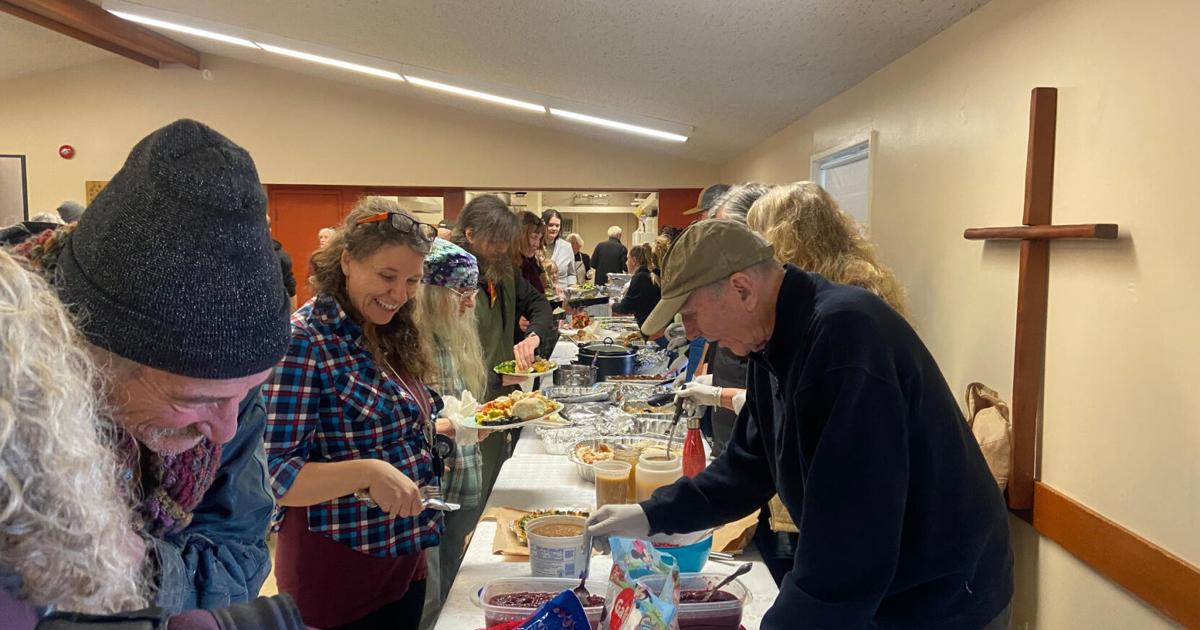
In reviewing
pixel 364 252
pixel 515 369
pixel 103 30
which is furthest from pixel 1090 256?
pixel 103 30

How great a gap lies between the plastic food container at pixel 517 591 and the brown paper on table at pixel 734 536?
396mm

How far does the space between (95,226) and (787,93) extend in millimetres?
3760

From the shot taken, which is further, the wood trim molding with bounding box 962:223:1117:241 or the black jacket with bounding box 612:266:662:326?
the black jacket with bounding box 612:266:662:326

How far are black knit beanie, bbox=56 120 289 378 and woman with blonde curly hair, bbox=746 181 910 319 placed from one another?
1604 millimetres

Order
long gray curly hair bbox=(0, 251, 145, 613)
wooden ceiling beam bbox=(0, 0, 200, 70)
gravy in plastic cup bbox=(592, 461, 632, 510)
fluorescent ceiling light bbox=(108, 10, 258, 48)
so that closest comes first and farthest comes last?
1. long gray curly hair bbox=(0, 251, 145, 613)
2. gravy in plastic cup bbox=(592, 461, 632, 510)
3. wooden ceiling beam bbox=(0, 0, 200, 70)
4. fluorescent ceiling light bbox=(108, 10, 258, 48)

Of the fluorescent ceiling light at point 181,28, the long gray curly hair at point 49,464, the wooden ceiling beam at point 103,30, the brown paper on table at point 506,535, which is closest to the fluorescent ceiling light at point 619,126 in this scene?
the fluorescent ceiling light at point 181,28

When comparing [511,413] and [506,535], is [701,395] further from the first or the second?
[506,535]

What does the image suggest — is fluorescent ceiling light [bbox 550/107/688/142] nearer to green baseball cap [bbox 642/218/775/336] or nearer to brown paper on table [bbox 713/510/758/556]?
brown paper on table [bbox 713/510/758/556]

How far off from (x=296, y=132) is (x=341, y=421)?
7.21m

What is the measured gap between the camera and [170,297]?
2.14ft

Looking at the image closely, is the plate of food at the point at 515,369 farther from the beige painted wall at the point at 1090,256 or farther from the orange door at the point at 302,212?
the orange door at the point at 302,212

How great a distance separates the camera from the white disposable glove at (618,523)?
135 centimetres

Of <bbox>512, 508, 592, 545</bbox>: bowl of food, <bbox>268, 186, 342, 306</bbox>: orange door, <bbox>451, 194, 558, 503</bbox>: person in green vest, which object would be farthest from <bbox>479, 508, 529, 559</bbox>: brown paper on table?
<bbox>268, 186, 342, 306</bbox>: orange door

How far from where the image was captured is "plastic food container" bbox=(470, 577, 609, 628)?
1.14m
